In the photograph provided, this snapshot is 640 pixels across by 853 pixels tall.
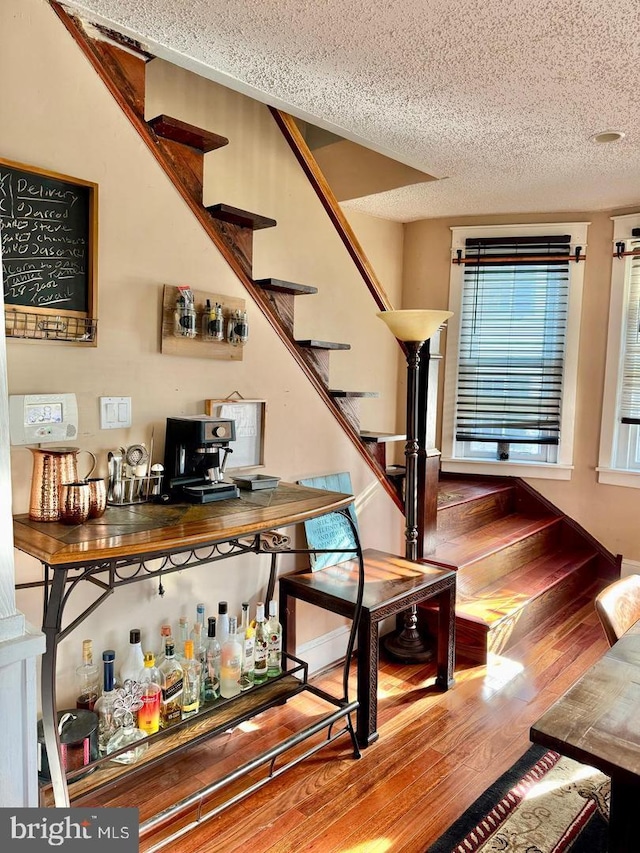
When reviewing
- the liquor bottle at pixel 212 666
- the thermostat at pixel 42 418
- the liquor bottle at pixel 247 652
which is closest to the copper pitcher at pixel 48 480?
the thermostat at pixel 42 418

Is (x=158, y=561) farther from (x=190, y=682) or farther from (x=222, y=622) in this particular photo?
(x=190, y=682)

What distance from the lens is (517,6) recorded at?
1.79 m

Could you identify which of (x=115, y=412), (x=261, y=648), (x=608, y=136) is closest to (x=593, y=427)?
(x=608, y=136)

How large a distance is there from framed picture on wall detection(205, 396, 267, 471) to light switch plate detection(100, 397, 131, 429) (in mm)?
353

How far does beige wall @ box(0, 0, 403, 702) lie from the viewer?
1.81m

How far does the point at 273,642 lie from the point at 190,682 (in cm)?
43

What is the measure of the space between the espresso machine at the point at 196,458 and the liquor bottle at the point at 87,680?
56 cm

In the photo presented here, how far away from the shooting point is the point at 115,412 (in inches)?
79.7

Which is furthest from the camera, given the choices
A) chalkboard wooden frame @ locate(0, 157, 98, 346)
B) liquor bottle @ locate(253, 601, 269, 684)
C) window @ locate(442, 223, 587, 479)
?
window @ locate(442, 223, 587, 479)

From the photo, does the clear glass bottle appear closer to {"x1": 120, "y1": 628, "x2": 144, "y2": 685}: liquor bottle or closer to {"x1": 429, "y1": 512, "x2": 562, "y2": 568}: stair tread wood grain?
{"x1": 120, "y1": 628, "x2": 144, "y2": 685}: liquor bottle

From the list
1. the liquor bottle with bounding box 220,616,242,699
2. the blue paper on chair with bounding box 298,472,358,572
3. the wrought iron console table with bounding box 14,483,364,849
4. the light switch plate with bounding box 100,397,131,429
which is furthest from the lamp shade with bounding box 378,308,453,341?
the liquor bottle with bounding box 220,616,242,699

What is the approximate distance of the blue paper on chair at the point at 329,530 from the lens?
2715 millimetres

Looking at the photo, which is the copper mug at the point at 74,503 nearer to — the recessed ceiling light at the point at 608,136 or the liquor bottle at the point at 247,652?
the liquor bottle at the point at 247,652

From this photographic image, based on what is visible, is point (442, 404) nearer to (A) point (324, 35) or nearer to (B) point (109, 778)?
(A) point (324, 35)
